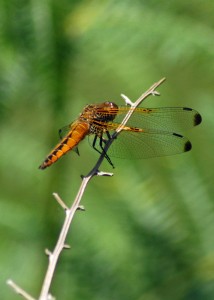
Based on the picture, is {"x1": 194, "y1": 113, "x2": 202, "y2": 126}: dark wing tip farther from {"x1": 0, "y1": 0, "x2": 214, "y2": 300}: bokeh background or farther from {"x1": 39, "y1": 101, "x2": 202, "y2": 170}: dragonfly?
{"x1": 0, "y1": 0, "x2": 214, "y2": 300}: bokeh background

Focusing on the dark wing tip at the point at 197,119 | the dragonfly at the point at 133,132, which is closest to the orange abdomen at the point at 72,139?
the dragonfly at the point at 133,132

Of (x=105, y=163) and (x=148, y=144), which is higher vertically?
(x=105, y=163)

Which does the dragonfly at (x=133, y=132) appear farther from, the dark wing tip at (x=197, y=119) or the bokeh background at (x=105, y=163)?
the bokeh background at (x=105, y=163)

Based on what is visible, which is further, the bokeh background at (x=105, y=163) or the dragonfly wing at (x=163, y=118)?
the bokeh background at (x=105, y=163)

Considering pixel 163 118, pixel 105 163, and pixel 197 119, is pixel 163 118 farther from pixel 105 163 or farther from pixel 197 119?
pixel 105 163

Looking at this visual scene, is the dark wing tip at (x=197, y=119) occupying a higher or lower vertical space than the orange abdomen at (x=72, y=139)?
lower

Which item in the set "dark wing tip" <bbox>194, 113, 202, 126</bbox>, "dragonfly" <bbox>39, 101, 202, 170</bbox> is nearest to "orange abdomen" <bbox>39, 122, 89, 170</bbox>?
"dragonfly" <bbox>39, 101, 202, 170</bbox>

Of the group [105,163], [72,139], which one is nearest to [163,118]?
[72,139]
